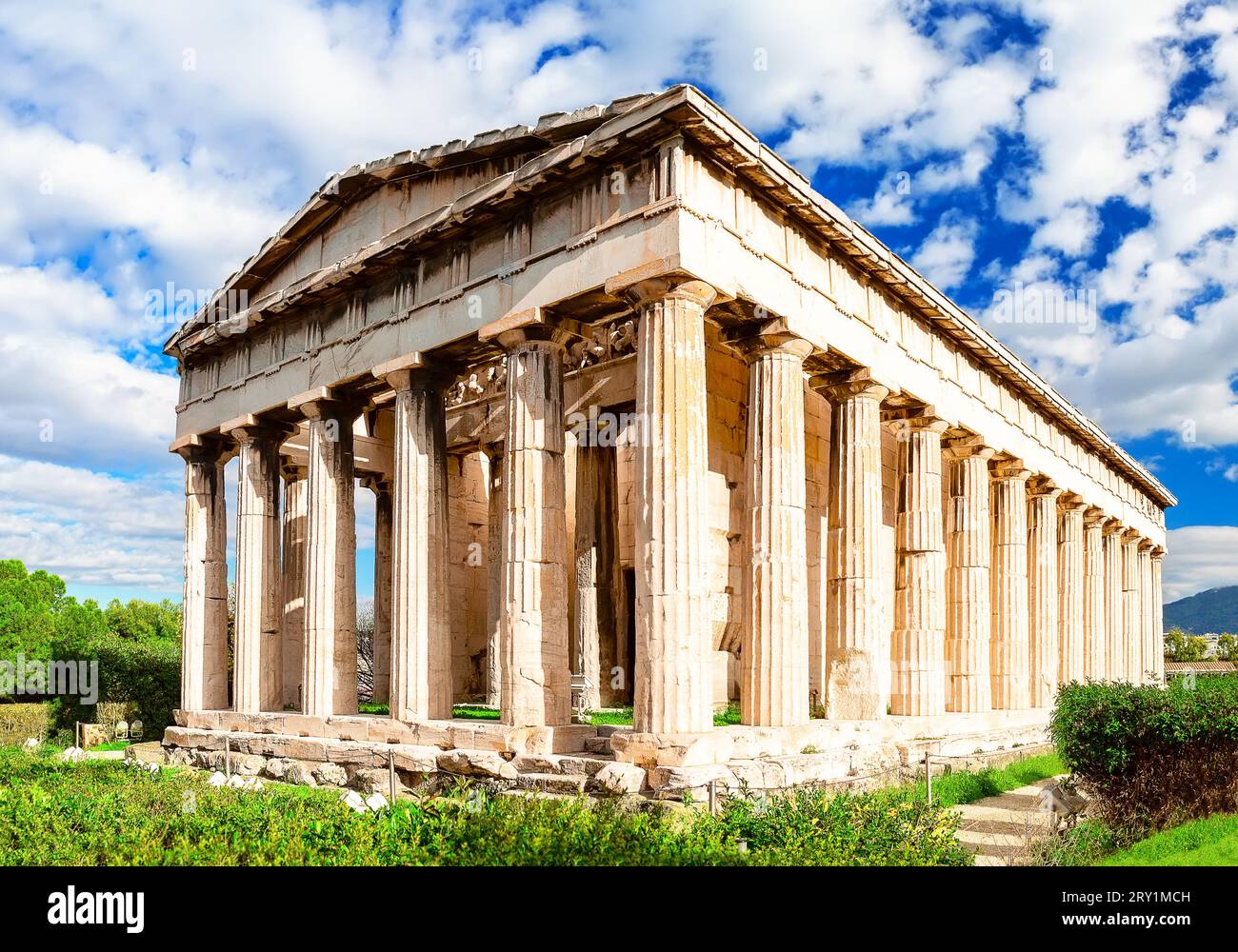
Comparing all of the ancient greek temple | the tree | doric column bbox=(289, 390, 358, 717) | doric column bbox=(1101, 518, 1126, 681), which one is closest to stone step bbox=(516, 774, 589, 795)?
the ancient greek temple

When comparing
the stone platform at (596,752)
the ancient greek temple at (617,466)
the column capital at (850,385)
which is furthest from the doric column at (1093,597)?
the column capital at (850,385)

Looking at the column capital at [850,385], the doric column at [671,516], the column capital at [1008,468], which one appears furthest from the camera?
the column capital at [1008,468]

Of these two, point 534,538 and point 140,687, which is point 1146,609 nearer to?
point 534,538

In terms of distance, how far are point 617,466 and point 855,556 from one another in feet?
20.0

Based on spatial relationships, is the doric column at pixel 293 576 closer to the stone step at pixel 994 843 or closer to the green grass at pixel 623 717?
the green grass at pixel 623 717

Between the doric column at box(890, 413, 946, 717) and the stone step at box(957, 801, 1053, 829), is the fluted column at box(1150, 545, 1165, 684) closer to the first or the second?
the doric column at box(890, 413, 946, 717)

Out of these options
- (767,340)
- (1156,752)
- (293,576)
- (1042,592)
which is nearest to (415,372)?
(767,340)

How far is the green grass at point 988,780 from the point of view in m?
15.7

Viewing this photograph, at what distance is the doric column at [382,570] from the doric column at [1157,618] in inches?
1095

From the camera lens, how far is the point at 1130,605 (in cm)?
3628

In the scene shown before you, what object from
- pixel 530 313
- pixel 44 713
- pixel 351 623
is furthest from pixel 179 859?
pixel 44 713

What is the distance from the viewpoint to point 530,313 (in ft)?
49.2

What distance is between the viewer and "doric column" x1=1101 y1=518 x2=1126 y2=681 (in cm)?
3278

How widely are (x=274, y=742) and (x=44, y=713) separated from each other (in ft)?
47.7
